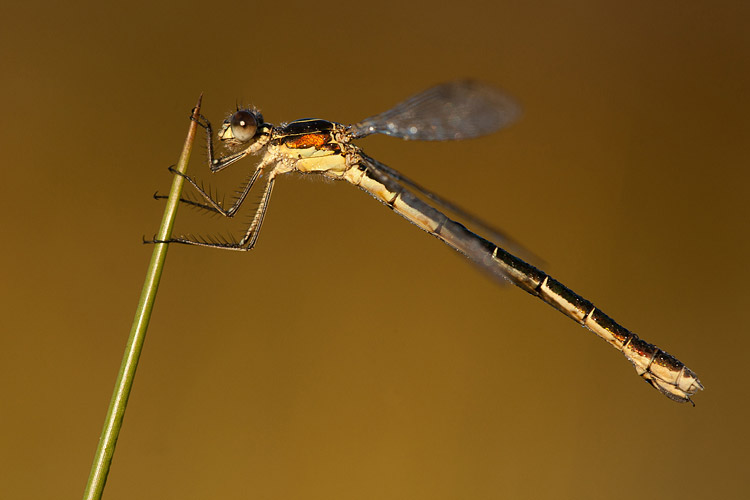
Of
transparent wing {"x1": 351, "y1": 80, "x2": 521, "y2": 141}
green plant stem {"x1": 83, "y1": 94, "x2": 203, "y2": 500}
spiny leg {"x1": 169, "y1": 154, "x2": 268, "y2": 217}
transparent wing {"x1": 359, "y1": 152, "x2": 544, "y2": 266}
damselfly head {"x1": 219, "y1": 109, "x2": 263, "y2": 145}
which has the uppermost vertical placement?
transparent wing {"x1": 351, "y1": 80, "x2": 521, "y2": 141}

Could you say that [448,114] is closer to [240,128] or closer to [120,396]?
[240,128]

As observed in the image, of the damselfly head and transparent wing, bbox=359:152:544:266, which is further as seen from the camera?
transparent wing, bbox=359:152:544:266

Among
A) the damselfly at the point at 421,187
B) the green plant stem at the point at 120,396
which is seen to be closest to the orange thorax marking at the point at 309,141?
the damselfly at the point at 421,187

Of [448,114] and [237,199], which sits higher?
[448,114]

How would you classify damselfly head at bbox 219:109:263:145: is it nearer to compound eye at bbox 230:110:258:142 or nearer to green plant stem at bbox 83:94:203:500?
compound eye at bbox 230:110:258:142

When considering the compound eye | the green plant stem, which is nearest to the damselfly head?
the compound eye

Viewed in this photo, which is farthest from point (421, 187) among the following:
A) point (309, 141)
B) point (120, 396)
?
point (120, 396)

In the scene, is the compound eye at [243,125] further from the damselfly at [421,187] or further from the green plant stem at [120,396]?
the green plant stem at [120,396]

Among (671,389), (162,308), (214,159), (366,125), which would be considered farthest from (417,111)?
(162,308)
